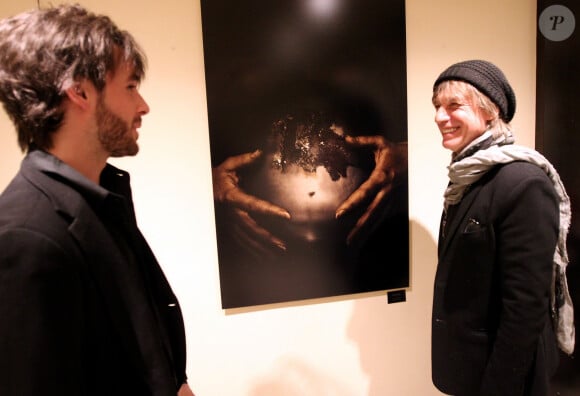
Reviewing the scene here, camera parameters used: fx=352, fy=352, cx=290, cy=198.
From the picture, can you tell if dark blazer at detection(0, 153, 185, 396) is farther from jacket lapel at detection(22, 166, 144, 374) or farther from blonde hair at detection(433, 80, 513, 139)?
blonde hair at detection(433, 80, 513, 139)

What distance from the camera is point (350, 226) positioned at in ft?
5.27

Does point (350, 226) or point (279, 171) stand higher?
point (279, 171)

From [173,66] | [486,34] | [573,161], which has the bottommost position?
[573,161]

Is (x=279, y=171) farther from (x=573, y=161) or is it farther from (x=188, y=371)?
(x=573, y=161)

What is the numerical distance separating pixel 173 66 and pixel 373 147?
0.91 m

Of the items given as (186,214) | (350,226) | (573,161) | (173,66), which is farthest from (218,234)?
(573,161)

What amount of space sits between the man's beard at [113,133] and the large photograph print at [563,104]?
183cm

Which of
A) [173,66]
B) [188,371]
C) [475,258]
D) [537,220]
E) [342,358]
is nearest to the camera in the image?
[537,220]

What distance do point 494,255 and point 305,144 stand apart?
0.82m

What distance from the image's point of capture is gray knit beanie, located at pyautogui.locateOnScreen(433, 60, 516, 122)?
3.62 feet

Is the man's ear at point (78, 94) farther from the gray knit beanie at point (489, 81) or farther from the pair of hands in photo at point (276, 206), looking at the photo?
the gray knit beanie at point (489, 81)

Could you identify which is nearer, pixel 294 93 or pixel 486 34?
pixel 294 93

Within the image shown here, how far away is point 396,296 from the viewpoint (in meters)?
1.74

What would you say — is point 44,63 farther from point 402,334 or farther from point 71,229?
point 402,334
